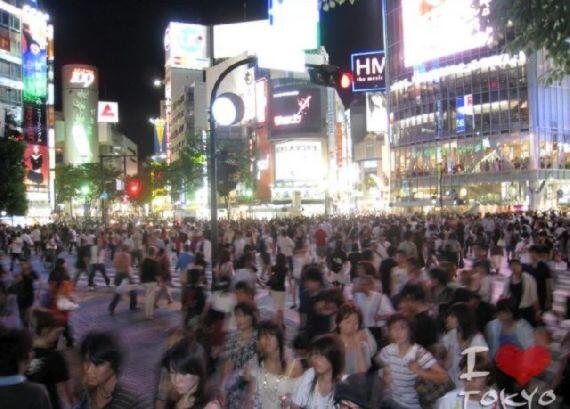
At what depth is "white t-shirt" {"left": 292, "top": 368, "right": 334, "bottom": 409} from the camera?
159 inches

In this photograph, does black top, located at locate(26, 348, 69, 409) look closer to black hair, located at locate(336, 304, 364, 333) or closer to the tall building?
black hair, located at locate(336, 304, 364, 333)

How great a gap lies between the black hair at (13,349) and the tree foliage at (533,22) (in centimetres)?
793

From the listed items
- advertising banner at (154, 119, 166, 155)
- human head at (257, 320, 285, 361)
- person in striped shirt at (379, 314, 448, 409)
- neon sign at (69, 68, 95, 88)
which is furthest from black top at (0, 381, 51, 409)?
advertising banner at (154, 119, 166, 155)

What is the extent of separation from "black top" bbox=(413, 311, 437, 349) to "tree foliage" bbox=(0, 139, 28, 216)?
4452 centimetres

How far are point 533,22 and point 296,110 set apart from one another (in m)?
69.5

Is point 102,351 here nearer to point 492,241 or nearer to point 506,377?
point 506,377

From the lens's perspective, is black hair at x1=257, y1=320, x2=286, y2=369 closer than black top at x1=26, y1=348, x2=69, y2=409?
Yes

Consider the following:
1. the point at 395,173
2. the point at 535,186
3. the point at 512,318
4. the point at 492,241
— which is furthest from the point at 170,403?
the point at 395,173

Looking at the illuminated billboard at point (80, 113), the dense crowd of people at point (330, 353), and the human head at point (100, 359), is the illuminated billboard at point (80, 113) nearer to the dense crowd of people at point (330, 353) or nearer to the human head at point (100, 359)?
the dense crowd of people at point (330, 353)

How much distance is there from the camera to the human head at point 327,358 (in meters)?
4.13

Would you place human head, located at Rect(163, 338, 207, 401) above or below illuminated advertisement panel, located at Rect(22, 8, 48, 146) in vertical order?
below

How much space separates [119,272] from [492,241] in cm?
1515

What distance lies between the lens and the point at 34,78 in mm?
72812

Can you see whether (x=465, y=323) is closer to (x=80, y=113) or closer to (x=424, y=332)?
(x=424, y=332)
